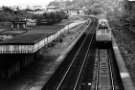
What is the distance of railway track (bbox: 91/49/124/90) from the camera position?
21516mm

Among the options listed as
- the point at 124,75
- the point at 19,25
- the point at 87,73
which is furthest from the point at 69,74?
the point at 19,25

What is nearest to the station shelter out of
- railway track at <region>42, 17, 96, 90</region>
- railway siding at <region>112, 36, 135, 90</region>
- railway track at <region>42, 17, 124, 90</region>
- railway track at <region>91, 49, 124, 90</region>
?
railway track at <region>42, 17, 124, 90</region>

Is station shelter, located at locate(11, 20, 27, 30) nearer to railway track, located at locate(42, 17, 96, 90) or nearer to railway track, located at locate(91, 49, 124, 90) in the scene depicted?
railway track, located at locate(42, 17, 96, 90)

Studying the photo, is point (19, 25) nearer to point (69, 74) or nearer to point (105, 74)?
point (69, 74)

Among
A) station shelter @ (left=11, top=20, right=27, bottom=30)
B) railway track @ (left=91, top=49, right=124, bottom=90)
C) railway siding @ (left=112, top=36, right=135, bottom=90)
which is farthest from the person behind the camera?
station shelter @ (left=11, top=20, right=27, bottom=30)

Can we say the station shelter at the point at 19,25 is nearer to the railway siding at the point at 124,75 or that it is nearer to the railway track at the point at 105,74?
the railway track at the point at 105,74

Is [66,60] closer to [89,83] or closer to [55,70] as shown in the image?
[55,70]

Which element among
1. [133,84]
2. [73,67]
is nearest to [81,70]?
[73,67]

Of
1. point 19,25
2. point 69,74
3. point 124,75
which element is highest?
point 19,25

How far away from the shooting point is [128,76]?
24.2 metres

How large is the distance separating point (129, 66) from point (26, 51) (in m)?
12.4

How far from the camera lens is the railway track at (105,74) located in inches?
847

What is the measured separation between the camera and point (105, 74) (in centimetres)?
2562

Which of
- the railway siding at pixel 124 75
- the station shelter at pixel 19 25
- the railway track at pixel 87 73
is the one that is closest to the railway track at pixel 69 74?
the railway track at pixel 87 73
